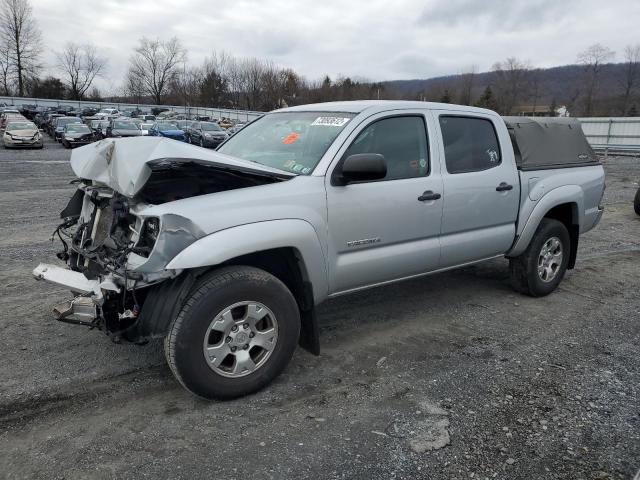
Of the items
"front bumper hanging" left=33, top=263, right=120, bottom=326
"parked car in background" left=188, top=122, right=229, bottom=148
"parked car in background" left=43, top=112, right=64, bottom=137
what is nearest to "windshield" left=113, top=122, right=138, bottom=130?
"parked car in background" left=188, top=122, right=229, bottom=148

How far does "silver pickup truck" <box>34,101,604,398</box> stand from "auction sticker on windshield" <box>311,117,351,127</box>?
12mm

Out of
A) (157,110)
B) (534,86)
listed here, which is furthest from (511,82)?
(157,110)

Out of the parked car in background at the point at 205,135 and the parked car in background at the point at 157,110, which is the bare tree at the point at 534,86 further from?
the parked car in background at the point at 205,135

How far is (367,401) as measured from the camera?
3.35 m

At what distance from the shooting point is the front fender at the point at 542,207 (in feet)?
16.4

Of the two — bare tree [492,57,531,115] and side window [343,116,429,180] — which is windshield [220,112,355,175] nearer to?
side window [343,116,429,180]

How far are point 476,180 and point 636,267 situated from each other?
12.0 feet

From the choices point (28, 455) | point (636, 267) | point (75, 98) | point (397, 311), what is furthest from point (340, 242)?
point (75, 98)

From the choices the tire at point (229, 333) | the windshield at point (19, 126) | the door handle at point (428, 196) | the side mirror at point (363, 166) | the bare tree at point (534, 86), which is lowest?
the tire at point (229, 333)

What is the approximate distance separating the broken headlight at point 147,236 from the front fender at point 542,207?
3.52 m

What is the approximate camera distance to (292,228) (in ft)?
10.9

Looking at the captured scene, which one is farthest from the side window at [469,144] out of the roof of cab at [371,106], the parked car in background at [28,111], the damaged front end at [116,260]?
the parked car in background at [28,111]

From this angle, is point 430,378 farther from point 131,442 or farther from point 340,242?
point 131,442

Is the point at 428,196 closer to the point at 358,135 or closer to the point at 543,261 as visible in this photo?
the point at 358,135
